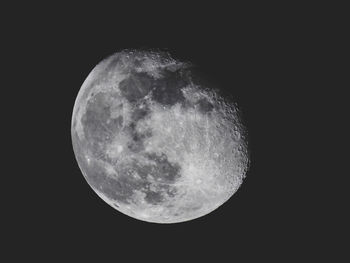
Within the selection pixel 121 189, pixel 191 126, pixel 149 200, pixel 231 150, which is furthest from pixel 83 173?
pixel 231 150

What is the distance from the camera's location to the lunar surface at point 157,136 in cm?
338

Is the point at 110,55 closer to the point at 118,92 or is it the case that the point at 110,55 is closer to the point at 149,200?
the point at 118,92

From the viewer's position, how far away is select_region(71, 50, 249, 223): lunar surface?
338 centimetres

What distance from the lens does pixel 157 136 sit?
336 centimetres

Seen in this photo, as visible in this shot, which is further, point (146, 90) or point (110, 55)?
point (110, 55)

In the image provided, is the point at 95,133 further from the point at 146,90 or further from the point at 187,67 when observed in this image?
the point at 187,67

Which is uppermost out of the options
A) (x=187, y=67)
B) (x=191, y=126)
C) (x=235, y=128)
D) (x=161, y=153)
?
(x=187, y=67)

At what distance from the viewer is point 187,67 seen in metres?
3.60

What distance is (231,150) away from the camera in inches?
141

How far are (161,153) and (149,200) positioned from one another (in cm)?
54

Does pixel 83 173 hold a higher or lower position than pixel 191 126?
lower

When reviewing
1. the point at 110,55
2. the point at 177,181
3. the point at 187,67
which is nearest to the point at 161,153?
the point at 177,181

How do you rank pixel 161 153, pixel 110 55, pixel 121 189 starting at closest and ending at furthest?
pixel 161 153
pixel 121 189
pixel 110 55

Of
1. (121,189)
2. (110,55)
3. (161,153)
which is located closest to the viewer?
(161,153)
